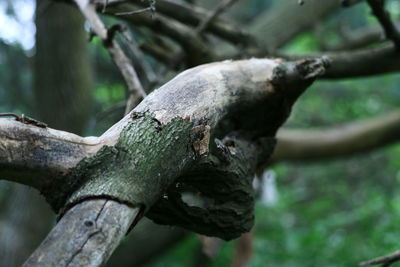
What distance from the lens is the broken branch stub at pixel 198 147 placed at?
1.38m

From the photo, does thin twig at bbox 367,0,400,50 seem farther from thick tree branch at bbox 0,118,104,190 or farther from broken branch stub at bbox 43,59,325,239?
thick tree branch at bbox 0,118,104,190

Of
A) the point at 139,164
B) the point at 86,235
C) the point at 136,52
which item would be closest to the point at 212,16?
the point at 136,52

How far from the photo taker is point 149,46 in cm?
323

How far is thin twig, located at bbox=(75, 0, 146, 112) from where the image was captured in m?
2.22

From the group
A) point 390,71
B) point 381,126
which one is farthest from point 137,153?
point 381,126

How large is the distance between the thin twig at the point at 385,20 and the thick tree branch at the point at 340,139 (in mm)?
1528

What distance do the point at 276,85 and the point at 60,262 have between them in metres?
1.07

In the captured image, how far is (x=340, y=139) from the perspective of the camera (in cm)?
457

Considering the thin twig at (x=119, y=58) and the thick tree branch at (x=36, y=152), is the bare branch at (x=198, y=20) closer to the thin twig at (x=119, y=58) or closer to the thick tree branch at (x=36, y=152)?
the thin twig at (x=119, y=58)

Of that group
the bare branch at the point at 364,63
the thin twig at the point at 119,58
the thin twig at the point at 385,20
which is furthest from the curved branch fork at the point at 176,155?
the bare branch at the point at 364,63

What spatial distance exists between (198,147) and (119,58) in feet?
2.87

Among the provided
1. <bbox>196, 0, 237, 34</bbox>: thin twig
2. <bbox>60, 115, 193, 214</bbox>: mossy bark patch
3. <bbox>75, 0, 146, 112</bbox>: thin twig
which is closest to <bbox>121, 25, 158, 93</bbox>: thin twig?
<bbox>75, 0, 146, 112</bbox>: thin twig

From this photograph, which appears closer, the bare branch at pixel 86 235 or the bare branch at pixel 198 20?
the bare branch at pixel 86 235

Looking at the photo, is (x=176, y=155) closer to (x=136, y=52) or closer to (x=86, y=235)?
(x=86, y=235)
